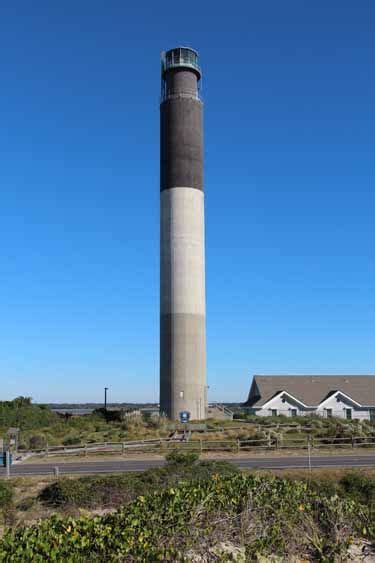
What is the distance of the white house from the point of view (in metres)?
63.4

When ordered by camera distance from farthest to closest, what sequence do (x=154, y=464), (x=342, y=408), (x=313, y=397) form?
(x=313, y=397) → (x=342, y=408) → (x=154, y=464)

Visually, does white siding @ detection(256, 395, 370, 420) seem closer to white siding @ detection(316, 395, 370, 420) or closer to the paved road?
white siding @ detection(316, 395, 370, 420)

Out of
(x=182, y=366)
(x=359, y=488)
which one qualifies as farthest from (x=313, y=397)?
(x=359, y=488)

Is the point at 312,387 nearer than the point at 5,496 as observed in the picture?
No

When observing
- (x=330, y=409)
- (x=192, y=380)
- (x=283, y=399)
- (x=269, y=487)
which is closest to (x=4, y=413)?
(x=192, y=380)

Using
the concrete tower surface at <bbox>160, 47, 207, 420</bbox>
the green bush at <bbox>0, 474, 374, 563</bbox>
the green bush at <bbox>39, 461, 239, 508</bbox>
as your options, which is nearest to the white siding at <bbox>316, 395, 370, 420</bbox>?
the concrete tower surface at <bbox>160, 47, 207, 420</bbox>

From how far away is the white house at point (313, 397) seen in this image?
6341cm

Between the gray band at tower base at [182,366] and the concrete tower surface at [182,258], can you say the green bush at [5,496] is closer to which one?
the gray band at tower base at [182,366]

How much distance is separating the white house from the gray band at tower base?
13.0 meters

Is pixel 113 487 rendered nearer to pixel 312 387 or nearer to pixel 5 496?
pixel 5 496

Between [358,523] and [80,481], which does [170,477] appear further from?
[358,523]

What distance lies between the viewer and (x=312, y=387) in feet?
220

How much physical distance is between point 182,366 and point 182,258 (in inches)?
408

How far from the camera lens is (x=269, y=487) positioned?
40.3 ft
